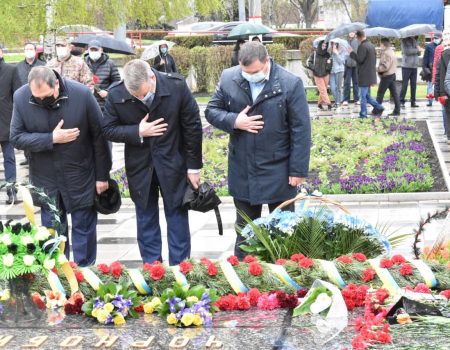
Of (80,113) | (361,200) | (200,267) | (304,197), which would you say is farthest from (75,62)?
(200,267)

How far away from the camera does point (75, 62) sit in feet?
40.9

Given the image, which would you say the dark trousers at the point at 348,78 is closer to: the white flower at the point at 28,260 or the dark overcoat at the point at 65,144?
the dark overcoat at the point at 65,144

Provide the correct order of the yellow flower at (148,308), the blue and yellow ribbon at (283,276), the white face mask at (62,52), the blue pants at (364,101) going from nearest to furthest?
the yellow flower at (148,308) < the blue and yellow ribbon at (283,276) < the white face mask at (62,52) < the blue pants at (364,101)

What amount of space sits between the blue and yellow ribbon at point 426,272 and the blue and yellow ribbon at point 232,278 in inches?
37.3

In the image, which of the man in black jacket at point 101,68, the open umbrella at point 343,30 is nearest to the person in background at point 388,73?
the open umbrella at point 343,30

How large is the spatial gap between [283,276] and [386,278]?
0.56 metres

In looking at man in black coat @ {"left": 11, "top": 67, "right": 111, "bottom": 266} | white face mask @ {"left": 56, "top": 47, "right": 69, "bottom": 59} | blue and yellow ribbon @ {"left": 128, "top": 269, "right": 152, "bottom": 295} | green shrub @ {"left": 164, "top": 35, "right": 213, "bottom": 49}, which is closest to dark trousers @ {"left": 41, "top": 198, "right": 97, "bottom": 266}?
man in black coat @ {"left": 11, "top": 67, "right": 111, "bottom": 266}

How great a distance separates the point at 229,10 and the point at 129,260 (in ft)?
162

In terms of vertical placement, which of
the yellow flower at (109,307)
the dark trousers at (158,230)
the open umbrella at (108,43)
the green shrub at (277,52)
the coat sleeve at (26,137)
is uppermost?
the coat sleeve at (26,137)

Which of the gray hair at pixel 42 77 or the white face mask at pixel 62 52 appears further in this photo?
the white face mask at pixel 62 52

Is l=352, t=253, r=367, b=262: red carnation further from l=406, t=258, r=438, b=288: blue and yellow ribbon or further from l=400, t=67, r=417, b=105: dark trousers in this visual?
l=400, t=67, r=417, b=105: dark trousers

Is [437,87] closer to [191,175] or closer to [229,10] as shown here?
[191,175]

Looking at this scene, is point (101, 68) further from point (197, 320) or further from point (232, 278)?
point (197, 320)

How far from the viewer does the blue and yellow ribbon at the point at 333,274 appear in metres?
5.19
